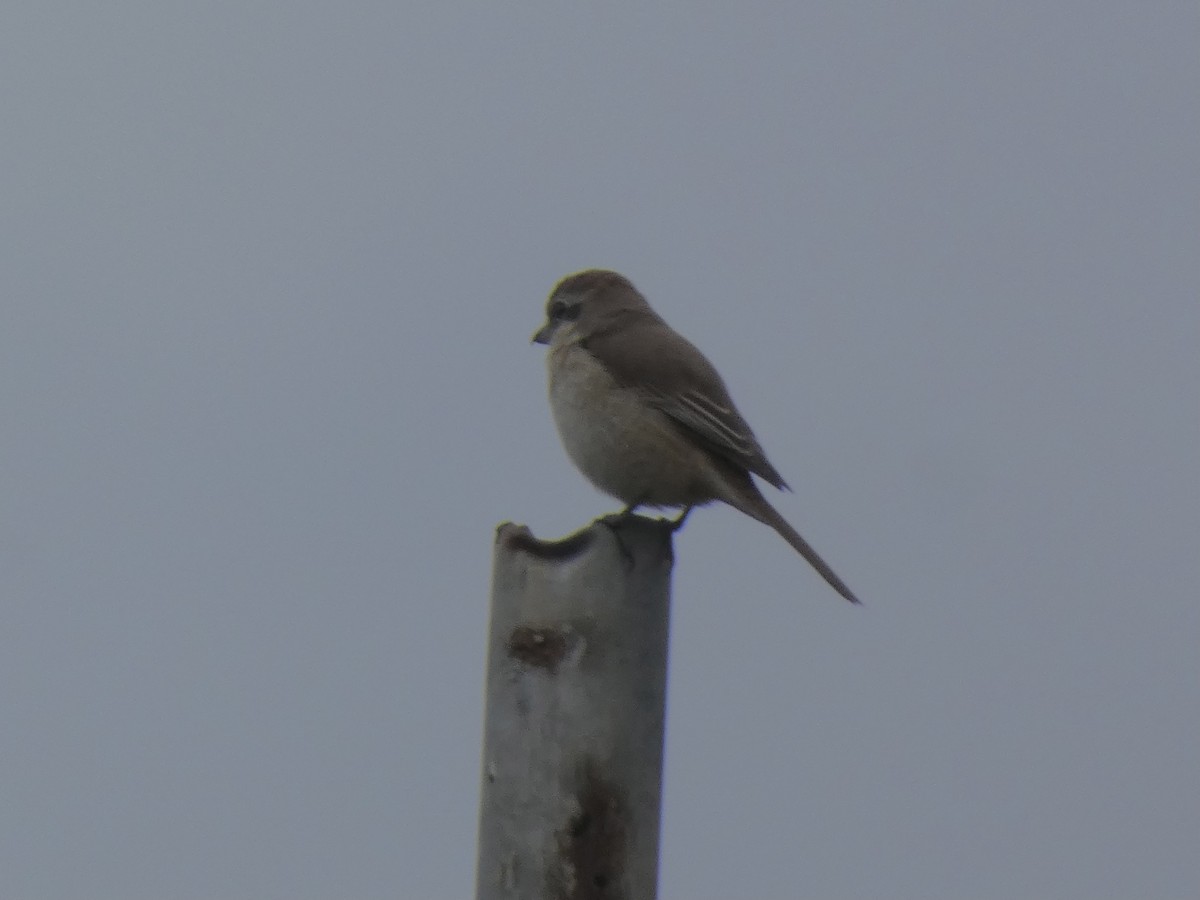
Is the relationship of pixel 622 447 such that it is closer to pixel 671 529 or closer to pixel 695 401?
pixel 695 401

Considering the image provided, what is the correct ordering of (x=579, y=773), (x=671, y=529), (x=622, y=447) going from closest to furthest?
1. (x=579, y=773)
2. (x=671, y=529)
3. (x=622, y=447)

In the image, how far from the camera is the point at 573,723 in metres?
4.19

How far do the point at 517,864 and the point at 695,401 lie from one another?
3.25 metres

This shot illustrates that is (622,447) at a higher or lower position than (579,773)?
higher

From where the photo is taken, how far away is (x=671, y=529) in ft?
16.3

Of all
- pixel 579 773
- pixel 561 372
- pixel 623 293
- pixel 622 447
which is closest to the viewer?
pixel 579 773

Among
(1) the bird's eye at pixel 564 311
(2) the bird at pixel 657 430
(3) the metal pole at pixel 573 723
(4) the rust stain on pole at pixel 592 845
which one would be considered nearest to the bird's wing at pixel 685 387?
(2) the bird at pixel 657 430

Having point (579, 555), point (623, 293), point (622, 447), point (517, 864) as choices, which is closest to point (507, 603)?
point (579, 555)

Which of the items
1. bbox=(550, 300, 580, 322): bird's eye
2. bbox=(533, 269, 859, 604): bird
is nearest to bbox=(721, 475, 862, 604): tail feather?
bbox=(533, 269, 859, 604): bird

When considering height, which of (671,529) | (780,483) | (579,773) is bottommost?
(579,773)

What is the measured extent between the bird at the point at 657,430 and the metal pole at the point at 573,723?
2.42 m

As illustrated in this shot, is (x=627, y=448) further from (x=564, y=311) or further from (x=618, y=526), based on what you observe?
(x=618, y=526)

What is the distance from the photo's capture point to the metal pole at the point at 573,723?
4.16 meters

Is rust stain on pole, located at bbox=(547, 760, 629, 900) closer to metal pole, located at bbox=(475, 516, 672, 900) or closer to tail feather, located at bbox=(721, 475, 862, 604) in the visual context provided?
metal pole, located at bbox=(475, 516, 672, 900)
